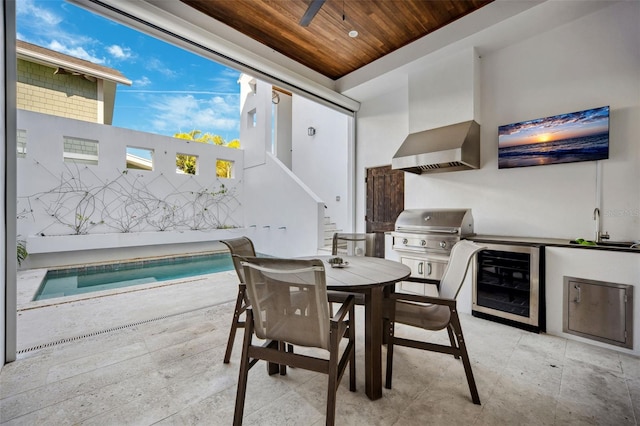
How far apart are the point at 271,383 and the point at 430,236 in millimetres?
2493

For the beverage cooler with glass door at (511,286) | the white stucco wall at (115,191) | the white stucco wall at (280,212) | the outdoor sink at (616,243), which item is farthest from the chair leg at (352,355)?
the white stucco wall at (115,191)

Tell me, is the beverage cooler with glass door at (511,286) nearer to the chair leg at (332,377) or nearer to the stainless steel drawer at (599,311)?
the stainless steel drawer at (599,311)

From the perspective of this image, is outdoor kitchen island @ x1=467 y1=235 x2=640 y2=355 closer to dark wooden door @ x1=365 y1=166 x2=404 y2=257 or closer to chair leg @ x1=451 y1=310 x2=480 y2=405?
chair leg @ x1=451 y1=310 x2=480 y2=405

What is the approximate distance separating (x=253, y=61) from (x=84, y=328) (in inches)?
141

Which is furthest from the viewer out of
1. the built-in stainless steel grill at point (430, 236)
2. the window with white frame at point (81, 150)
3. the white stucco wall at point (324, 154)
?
the white stucco wall at point (324, 154)

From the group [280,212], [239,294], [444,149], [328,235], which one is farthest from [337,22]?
[280,212]

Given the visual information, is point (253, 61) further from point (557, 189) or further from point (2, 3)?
point (557, 189)

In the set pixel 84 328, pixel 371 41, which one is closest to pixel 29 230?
pixel 84 328

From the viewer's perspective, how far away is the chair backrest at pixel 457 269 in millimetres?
1777

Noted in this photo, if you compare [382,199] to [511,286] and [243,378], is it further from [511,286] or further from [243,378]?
[243,378]

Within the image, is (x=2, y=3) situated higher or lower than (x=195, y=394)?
higher

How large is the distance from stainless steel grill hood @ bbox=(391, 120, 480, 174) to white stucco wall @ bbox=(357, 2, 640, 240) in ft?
0.62

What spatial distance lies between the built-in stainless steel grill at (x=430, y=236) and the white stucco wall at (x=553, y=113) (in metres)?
0.51

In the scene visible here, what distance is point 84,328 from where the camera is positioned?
8.66ft
